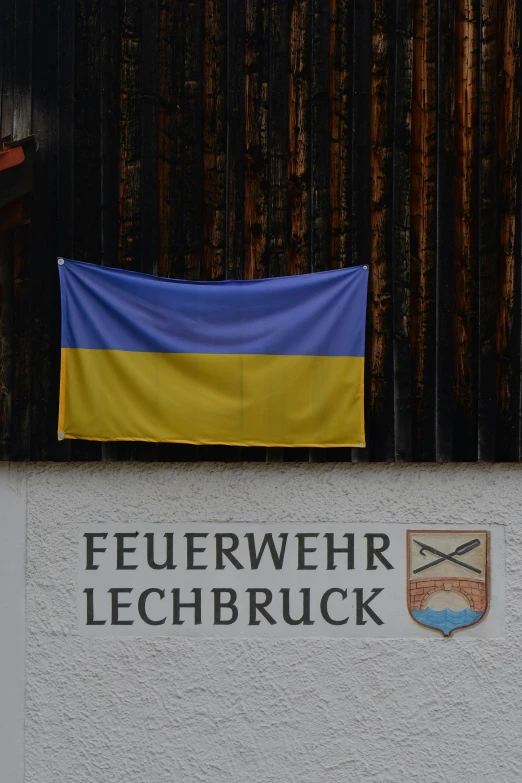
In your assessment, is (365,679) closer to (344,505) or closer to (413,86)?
(344,505)

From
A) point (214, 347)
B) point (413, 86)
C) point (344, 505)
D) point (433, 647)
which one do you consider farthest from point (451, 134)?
point (433, 647)

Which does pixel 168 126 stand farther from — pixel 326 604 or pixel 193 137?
pixel 326 604

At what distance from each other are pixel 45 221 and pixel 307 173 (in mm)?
1658

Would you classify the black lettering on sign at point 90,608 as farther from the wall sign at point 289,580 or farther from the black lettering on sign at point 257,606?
the black lettering on sign at point 257,606

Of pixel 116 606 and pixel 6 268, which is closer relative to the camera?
pixel 116 606

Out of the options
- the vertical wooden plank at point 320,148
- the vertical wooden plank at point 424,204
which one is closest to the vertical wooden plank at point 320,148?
the vertical wooden plank at point 320,148

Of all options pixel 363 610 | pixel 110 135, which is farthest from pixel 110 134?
pixel 363 610

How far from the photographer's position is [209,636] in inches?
222

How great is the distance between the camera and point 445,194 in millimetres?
5742

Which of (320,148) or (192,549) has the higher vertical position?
(320,148)

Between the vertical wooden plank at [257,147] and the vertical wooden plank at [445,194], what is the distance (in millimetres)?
1073

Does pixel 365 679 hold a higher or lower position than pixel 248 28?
lower

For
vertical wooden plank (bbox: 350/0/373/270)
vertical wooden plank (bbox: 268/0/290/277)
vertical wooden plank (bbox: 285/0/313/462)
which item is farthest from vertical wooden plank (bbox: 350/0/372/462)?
vertical wooden plank (bbox: 268/0/290/277)

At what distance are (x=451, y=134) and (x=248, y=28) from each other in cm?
142
